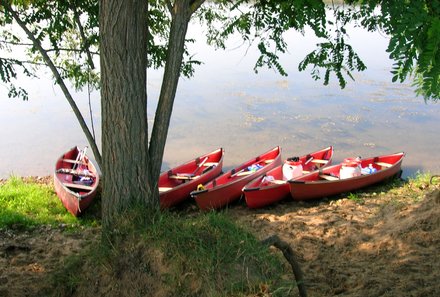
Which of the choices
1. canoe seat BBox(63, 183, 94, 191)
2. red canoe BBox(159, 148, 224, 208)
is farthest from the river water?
canoe seat BBox(63, 183, 94, 191)

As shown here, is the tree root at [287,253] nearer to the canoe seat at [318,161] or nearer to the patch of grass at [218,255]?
Result: the patch of grass at [218,255]

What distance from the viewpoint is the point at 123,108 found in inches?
165

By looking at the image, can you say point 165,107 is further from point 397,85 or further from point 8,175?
point 397,85

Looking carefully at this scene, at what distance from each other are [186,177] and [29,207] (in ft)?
10.3

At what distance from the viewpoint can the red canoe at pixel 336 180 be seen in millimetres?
9727

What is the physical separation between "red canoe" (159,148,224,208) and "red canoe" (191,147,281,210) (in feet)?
1.65

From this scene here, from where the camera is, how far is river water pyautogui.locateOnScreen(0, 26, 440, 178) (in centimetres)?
1357

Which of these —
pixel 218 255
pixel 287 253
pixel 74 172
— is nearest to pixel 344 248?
pixel 287 253

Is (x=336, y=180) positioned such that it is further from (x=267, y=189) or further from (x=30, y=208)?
(x=30, y=208)

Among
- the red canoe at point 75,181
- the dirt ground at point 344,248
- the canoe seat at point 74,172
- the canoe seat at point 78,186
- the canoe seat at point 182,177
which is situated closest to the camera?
the dirt ground at point 344,248

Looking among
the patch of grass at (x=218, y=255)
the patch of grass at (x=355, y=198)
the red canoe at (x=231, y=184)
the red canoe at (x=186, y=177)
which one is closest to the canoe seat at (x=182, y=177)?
the red canoe at (x=186, y=177)

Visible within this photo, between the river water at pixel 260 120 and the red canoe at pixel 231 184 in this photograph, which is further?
the river water at pixel 260 120

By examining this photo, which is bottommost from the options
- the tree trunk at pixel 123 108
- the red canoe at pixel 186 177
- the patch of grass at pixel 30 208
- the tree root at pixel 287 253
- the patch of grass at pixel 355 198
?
the patch of grass at pixel 355 198

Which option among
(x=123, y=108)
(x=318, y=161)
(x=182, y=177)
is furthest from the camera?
(x=318, y=161)
